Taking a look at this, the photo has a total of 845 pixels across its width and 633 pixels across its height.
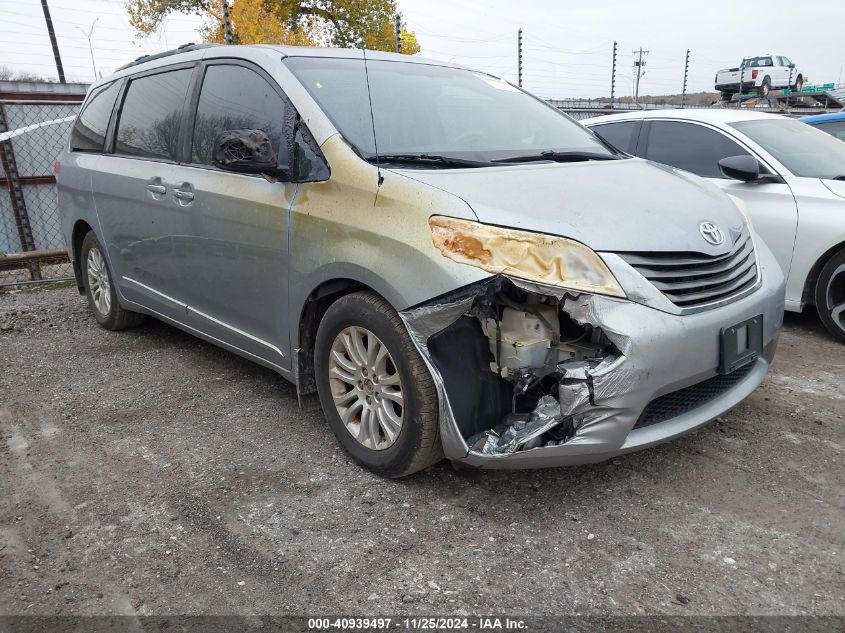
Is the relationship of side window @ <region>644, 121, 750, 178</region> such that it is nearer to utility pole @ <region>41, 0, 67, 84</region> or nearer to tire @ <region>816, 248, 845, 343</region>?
tire @ <region>816, 248, 845, 343</region>

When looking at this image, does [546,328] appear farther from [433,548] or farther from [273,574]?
[273,574]

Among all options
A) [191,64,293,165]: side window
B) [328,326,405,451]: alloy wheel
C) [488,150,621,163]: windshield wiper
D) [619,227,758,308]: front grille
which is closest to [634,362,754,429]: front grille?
[619,227,758,308]: front grille

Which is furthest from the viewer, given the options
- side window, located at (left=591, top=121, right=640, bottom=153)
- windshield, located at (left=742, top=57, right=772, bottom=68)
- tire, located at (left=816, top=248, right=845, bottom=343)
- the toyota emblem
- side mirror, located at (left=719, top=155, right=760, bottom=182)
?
windshield, located at (left=742, top=57, right=772, bottom=68)

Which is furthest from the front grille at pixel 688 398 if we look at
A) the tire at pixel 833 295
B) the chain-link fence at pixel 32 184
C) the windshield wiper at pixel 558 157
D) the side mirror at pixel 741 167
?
the chain-link fence at pixel 32 184

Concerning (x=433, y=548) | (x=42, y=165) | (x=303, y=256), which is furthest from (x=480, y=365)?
(x=42, y=165)

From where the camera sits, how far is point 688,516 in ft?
8.35

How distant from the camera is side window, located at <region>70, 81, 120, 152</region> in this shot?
180 inches

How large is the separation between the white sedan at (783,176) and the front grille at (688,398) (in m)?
2.09

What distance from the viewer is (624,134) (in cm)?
561

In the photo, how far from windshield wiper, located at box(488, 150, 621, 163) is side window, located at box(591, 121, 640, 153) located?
7.72ft

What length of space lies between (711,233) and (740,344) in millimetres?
452

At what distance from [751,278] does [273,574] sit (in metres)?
2.22

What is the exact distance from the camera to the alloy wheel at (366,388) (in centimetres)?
266

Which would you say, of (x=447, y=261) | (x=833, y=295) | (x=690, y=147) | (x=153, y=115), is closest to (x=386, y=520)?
(x=447, y=261)
